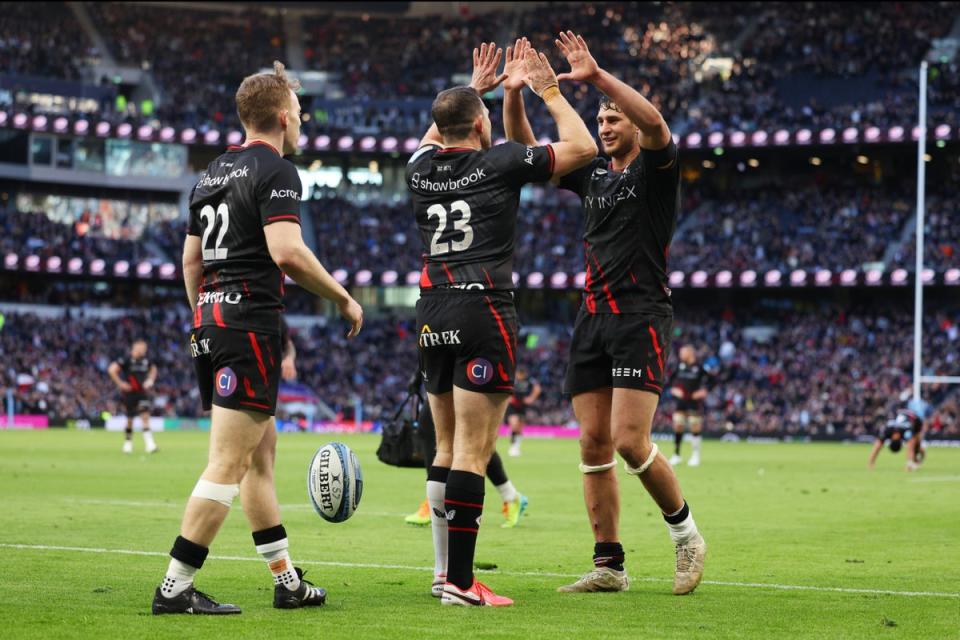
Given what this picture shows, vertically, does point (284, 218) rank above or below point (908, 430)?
above

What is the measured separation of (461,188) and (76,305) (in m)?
59.0

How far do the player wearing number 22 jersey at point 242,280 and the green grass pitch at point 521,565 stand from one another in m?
1.19

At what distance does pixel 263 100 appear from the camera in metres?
7.30

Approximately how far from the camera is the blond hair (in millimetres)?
7273

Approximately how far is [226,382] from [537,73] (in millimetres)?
2520

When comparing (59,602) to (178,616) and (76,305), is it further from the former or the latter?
(76,305)

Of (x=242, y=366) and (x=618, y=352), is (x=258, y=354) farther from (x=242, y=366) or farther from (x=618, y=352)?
(x=618, y=352)

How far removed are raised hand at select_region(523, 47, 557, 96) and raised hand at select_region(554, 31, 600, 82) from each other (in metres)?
0.10

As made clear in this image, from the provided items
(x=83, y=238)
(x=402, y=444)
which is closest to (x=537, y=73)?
(x=402, y=444)

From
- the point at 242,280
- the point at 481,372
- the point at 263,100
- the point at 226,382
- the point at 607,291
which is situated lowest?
the point at 226,382

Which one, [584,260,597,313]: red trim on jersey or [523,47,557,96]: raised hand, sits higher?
[523,47,557,96]: raised hand

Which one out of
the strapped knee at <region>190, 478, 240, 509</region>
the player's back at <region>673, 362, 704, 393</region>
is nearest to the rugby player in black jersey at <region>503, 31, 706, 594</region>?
the strapped knee at <region>190, 478, 240, 509</region>

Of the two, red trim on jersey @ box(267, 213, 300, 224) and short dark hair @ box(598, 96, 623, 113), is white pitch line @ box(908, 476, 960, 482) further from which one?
red trim on jersey @ box(267, 213, 300, 224)

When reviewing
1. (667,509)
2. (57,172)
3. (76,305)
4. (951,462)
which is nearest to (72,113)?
(57,172)
